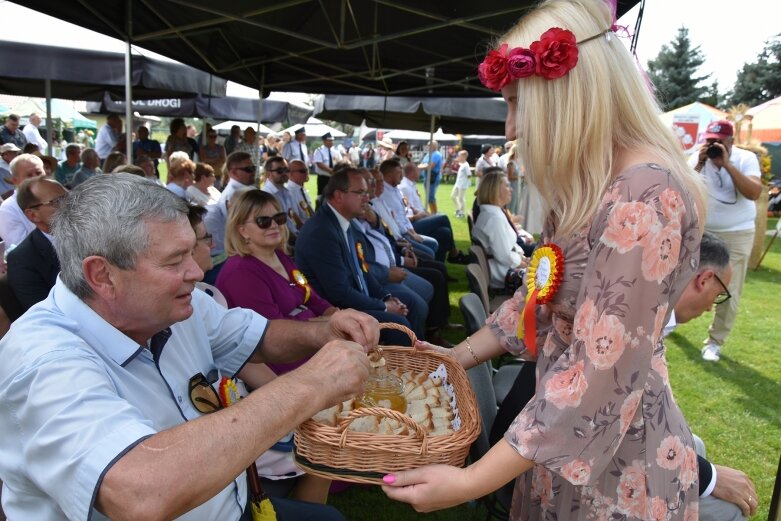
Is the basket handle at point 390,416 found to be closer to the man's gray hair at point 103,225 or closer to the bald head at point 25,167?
the man's gray hair at point 103,225

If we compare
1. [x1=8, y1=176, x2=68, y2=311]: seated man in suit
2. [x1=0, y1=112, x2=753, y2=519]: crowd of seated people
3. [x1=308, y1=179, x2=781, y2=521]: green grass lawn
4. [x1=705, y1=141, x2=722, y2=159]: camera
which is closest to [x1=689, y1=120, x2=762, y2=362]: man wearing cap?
[x1=705, y1=141, x2=722, y2=159]: camera

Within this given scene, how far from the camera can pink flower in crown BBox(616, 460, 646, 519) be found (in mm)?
1373

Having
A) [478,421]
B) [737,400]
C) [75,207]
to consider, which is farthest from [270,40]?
[737,400]

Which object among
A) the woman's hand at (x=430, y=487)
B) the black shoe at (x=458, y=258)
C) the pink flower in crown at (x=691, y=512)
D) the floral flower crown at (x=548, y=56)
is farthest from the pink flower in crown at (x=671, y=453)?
the black shoe at (x=458, y=258)

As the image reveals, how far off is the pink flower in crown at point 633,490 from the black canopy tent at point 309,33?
2.45 m

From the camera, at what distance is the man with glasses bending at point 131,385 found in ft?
3.62

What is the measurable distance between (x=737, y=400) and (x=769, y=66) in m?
30.5

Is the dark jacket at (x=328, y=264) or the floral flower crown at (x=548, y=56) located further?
the dark jacket at (x=328, y=264)

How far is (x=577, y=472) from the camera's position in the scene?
3.95 ft

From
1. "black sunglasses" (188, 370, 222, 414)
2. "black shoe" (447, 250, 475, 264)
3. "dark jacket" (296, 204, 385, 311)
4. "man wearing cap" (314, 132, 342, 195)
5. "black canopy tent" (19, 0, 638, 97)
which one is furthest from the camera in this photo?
"man wearing cap" (314, 132, 342, 195)

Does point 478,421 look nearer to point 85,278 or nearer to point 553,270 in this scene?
point 553,270

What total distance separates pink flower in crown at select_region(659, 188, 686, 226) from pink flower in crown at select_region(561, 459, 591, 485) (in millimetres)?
568

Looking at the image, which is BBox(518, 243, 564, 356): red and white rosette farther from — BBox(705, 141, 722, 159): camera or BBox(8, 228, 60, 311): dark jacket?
BBox(705, 141, 722, 159): camera

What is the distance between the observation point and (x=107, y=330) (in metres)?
1.44
